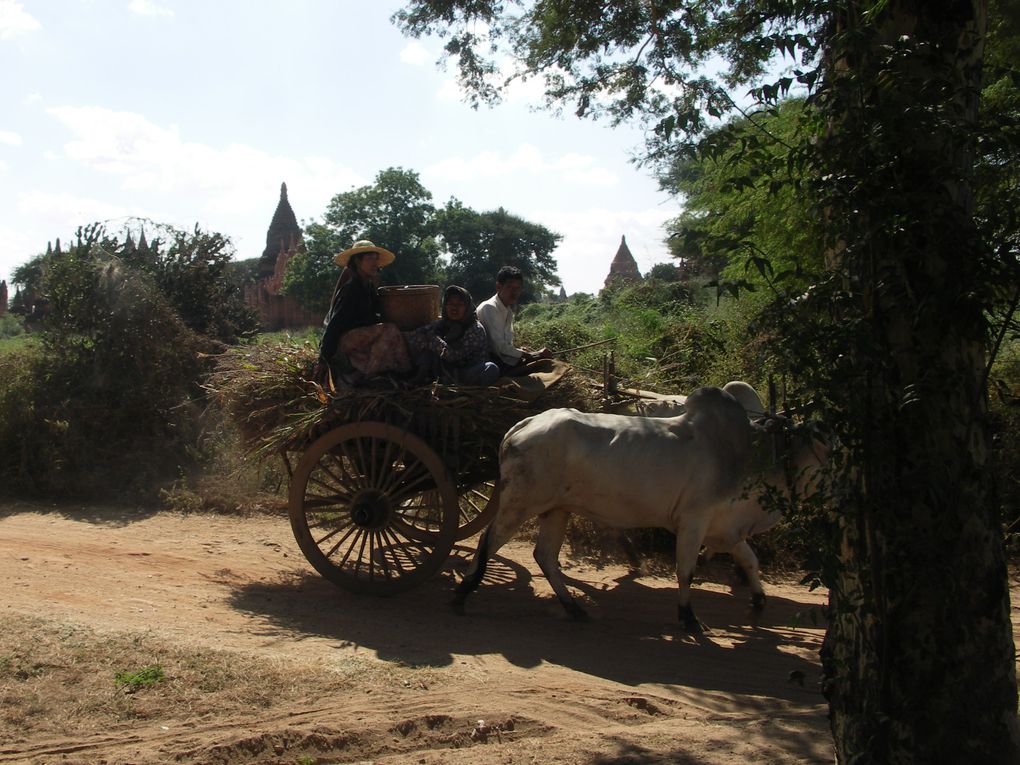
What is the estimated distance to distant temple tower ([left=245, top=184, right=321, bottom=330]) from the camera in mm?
31750

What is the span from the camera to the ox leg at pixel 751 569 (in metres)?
6.54

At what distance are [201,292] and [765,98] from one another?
11.4 metres

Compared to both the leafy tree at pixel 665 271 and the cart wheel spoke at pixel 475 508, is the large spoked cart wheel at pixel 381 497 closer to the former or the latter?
Result: the cart wheel spoke at pixel 475 508

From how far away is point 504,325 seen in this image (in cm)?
729

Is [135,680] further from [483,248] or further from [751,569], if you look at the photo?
[483,248]

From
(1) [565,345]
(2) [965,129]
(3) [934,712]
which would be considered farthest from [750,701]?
(1) [565,345]

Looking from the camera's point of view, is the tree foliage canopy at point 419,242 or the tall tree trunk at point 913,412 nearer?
the tall tree trunk at point 913,412

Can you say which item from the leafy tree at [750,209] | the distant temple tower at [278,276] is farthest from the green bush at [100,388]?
the distant temple tower at [278,276]

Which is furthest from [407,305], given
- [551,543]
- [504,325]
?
[551,543]

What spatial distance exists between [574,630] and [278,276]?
31.9m

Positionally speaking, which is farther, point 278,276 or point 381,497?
point 278,276

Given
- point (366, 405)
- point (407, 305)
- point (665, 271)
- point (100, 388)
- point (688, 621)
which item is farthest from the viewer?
point (665, 271)

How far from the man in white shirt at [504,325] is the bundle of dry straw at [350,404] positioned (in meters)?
0.38

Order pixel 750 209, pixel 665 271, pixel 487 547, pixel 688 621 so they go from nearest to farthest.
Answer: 1. pixel 688 621
2. pixel 487 547
3. pixel 750 209
4. pixel 665 271
